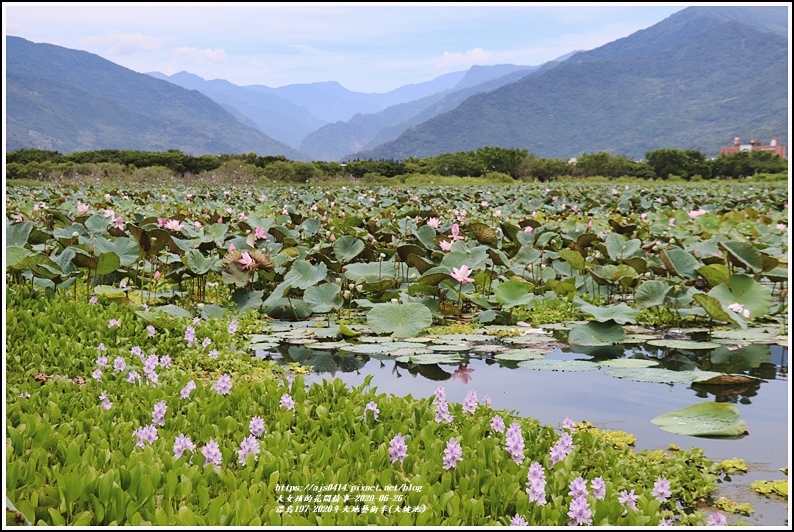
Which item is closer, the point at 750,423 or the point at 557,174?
the point at 750,423

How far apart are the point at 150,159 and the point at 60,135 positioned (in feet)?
A: 369

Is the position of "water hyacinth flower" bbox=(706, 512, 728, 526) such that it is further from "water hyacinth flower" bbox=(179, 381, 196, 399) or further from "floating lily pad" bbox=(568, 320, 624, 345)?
"floating lily pad" bbox=(568, 320, 624, 345)

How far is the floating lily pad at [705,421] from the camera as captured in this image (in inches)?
106

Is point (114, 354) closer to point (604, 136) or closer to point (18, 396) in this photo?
point (18, 396)

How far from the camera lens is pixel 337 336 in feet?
14.0

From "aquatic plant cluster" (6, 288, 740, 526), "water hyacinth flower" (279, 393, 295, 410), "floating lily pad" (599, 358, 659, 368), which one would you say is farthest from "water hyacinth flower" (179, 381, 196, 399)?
"floating lily pad" (599, 358, 659, 368)

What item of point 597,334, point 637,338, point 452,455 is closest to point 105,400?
point 452,455

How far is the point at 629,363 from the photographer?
367 cm

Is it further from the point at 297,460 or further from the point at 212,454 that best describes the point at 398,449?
the point at 212,454

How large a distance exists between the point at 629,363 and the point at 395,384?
1.23m

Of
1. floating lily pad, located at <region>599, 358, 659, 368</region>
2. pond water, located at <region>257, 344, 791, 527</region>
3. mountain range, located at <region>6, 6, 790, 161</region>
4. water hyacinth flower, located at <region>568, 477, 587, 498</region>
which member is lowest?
pond water, located at <region>257, 344, 791, 527</region>

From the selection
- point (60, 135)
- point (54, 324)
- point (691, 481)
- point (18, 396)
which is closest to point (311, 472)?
point (691, 481)

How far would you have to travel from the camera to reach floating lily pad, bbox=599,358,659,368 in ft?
11.9

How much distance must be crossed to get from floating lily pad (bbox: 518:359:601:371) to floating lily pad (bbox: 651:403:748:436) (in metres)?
0.77
